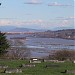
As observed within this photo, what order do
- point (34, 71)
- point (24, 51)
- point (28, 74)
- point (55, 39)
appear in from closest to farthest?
point (28, 74), point (34, 71), point (24, 51), point (55, 39)

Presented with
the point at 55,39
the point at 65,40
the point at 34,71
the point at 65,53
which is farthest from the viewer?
the point at 55,39

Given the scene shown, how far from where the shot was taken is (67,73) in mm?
23016

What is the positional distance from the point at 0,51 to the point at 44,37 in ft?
268

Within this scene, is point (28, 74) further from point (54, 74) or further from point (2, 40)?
point (2, 40)

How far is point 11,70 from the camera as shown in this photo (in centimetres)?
2306

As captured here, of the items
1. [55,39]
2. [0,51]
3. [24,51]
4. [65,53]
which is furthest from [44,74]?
[55,39]

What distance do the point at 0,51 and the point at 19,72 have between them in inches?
719

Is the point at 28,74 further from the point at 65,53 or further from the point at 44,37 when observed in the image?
the point at 44,37

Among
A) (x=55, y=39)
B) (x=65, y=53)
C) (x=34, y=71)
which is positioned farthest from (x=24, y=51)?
(x=55, y=39)

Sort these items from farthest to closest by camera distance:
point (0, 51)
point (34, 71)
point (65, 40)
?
point (65, 40), point (0, 51), point (34, 71)

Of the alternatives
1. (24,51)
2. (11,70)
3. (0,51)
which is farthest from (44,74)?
(24,51)

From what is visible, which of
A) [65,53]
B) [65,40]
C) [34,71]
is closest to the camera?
[34,71]

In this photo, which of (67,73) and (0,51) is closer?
(67,73)

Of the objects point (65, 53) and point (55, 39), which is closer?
point (65, 53)
